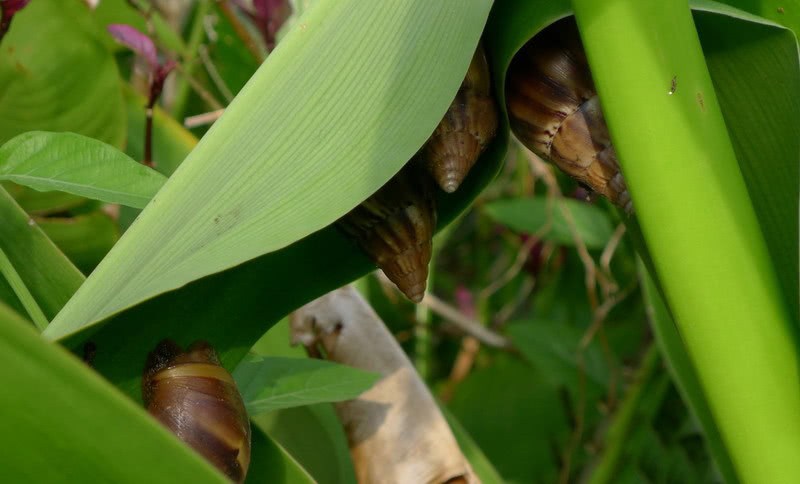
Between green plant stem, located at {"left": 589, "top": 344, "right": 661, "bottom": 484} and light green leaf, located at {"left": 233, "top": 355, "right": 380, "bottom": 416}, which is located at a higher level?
light green leaf, located at {"left": 233, "top": 355, "right": 380, "bottom": 416}

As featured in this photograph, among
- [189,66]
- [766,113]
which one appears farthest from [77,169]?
[189,66]

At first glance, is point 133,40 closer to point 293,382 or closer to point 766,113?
point 293,382

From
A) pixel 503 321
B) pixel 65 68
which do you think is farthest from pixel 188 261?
pixel 503 321

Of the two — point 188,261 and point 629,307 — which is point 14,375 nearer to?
point 188,261

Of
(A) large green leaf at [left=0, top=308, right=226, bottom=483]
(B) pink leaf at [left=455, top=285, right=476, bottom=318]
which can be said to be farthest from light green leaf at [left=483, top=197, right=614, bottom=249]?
(A) large green leaf at [left=0, top=308, right=226, bottom=483]

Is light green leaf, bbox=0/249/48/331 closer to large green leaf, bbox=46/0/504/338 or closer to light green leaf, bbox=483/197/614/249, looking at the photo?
large green leaf, bbox=46/0/504/338

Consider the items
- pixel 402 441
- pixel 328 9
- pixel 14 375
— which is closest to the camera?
pixel 14 375

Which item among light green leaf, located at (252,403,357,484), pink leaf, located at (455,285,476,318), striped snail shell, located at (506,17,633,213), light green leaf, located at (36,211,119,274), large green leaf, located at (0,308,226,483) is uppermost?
striped snail shell, located at (506,17,633,213)
